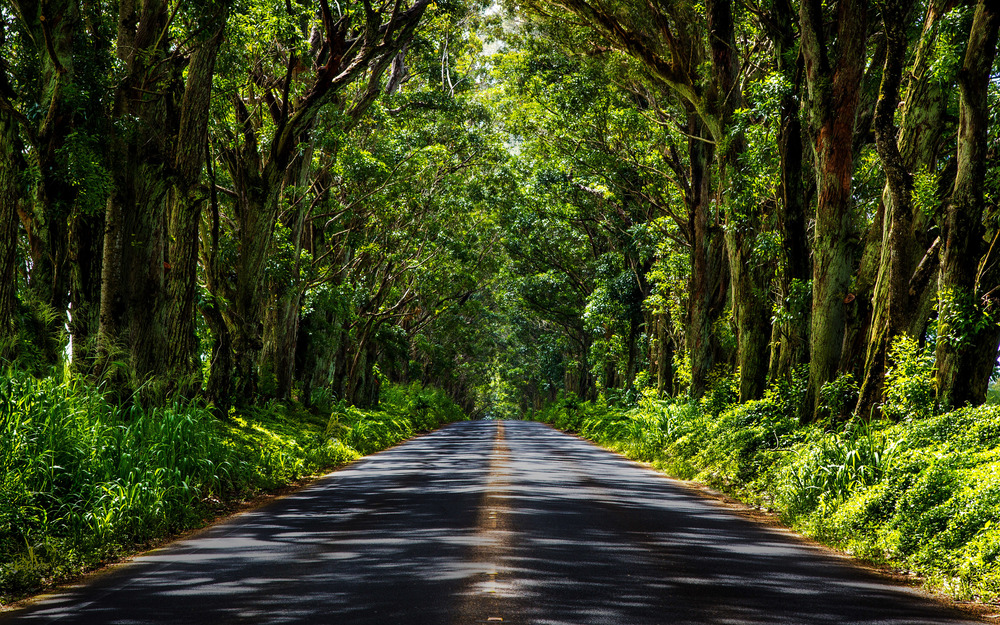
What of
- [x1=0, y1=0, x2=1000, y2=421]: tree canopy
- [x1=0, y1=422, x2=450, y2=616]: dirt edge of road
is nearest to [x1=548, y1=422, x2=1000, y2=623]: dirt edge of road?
[x1=0, y1=0, x2=1000, y2=421]: tree canopy

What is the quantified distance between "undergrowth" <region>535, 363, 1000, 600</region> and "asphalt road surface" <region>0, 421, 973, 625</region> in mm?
516

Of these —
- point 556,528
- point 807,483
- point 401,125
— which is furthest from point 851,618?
point 401,125

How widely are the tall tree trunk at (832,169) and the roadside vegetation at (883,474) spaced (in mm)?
1120

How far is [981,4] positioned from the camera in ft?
33.9

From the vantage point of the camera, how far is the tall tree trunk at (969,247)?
33.2ft

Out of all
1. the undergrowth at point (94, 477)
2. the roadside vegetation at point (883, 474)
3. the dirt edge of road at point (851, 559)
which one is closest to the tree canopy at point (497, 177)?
the roadside vegetation at point (883, 474)

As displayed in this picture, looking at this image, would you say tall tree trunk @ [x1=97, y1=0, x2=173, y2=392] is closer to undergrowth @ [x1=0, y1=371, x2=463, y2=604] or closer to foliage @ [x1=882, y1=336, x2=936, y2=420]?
undergrowth @ [x1=0, y1=371, x2=463, y2=604]

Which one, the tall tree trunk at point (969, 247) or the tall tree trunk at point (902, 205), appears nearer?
the tall tree trunk at point (969, 247)

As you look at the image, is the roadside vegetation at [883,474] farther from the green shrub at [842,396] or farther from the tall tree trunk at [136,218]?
the tall tree trunk at [136,218]

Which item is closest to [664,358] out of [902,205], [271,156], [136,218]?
[271,156]

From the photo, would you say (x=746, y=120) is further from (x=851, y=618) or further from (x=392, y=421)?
(x=392, y=421)

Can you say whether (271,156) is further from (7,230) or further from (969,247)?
(969,247)

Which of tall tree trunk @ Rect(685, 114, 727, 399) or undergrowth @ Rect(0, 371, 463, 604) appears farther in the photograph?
tall tree trunk @ Rect(685, 114, 727, 399)

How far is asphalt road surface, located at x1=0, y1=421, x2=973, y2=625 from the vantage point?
18.6 feet
